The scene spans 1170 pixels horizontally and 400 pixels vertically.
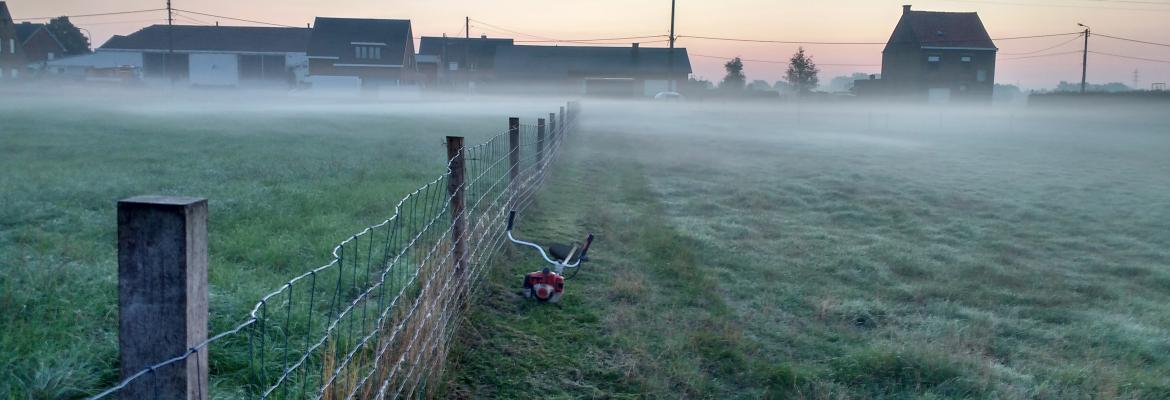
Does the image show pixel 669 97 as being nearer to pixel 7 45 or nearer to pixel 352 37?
pixel 352 37

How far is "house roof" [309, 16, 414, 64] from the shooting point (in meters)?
65.1

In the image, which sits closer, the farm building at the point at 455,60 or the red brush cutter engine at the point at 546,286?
the red brush cutter engine at the point at 546,286

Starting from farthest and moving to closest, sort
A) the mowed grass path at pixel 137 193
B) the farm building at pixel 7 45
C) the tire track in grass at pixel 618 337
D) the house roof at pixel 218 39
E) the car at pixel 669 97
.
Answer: the farm building at pixel 7 45, the house roof at pixel 218 39, the car at pixel 669 97, the tire track in grass at pixel 618 337, the mowed grass path at pixel 137 193

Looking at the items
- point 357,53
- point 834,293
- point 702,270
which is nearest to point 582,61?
point 357,53

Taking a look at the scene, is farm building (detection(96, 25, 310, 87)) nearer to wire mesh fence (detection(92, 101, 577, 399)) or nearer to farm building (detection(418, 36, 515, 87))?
farm building (detection(418, 36, 515, 87))

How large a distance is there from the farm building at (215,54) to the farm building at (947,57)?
141 ft

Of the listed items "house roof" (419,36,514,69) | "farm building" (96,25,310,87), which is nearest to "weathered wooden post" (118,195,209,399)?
"farm building" (96,25,310,87)

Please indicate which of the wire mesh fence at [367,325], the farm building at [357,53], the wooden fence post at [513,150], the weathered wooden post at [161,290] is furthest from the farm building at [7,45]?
the weathered wooden post at [161,290]

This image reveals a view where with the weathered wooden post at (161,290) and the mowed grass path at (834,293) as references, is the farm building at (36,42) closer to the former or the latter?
the mowed grass path at (834,293)

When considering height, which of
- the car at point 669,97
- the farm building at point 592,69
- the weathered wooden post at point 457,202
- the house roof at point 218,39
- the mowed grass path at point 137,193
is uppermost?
the house roof at point 218,39

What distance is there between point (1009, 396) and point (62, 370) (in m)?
Result: 4.54

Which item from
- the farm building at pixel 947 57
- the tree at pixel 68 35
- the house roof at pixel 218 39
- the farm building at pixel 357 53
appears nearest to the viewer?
the farm building at pixel 947 57

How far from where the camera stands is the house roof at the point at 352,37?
65.1 meters

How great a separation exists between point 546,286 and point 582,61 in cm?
6688
